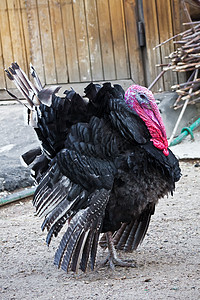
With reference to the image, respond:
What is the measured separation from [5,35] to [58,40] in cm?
96

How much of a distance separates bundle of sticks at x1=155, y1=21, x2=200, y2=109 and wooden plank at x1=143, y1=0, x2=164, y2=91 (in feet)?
1.35

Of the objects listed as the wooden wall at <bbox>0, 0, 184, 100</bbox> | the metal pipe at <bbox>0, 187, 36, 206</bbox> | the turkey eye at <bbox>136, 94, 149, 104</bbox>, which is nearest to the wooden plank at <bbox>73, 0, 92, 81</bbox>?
the wooden wall at <bbox>0, 0, 184, 100</bbox>

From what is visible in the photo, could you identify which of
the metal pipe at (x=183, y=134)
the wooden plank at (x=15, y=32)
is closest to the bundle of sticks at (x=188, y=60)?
the metal pipe at (x=183, y=134)

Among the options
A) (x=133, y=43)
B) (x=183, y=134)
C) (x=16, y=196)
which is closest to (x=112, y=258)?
(x=16, y=196)

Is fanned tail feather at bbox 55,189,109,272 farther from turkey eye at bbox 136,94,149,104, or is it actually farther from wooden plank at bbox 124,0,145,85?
wooden plank at bbox 124,0,145,85

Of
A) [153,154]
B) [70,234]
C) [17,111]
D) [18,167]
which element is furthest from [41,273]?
[17,111]

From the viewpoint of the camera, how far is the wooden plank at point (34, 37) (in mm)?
8836

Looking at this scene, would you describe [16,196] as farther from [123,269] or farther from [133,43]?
[133,43]

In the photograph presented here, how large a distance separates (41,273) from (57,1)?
5.93 meters

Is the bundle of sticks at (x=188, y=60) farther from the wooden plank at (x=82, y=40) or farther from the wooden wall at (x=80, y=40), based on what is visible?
the wooden plank at (x=82, y=40)

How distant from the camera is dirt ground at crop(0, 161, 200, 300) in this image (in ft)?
10.8

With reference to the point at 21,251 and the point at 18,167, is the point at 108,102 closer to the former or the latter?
the point at 21,251

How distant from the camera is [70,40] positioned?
351 inches

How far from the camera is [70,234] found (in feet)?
11.4
